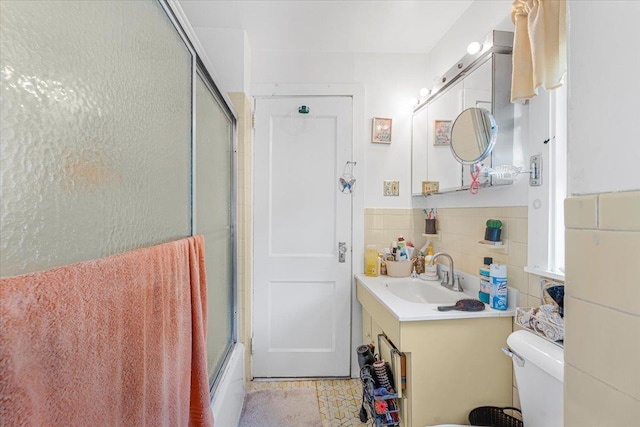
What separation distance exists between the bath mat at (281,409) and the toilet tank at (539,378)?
1070 millimetres

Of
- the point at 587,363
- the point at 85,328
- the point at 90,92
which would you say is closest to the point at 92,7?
the point at 90,92

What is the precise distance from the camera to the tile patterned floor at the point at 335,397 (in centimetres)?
161

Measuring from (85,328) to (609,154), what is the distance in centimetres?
74

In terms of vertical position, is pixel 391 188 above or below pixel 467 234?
above

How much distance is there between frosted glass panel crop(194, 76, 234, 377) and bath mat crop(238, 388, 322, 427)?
427 millimetres

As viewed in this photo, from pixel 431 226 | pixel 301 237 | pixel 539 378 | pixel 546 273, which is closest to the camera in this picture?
pixel 539 378

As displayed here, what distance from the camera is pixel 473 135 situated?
1.35 metres

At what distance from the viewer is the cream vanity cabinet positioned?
4.09 ft

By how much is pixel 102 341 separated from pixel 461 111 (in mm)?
1677

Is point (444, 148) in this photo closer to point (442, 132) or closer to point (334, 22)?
point (442, 132)

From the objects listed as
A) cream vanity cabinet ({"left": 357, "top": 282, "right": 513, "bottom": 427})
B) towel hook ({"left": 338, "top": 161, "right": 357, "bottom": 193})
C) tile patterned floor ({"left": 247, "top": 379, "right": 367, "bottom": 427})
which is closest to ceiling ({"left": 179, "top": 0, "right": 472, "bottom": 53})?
towel hook ({"left": 338, "top": 161, "right": 357, "bottom": 193})

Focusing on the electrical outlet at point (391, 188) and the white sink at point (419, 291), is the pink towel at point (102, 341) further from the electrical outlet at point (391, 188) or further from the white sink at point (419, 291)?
the electrical outlet at point (391, 188)

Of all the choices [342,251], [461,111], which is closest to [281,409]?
[342,251]

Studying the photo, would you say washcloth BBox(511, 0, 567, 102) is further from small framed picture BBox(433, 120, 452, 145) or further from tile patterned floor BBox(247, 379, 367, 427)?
tile patterned floor BBox(247, 379, 367, 427)
